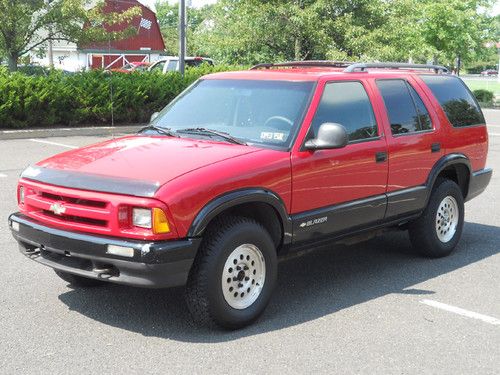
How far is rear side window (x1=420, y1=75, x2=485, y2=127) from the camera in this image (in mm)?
6816

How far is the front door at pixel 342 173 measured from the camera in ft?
16.9

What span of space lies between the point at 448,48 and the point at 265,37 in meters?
16.5

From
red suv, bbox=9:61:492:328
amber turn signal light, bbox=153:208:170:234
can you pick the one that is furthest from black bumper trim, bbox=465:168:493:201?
amber turn signal light, bbox=153:208:170:234

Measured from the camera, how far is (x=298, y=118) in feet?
17.2

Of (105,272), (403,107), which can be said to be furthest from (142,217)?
(403,107)

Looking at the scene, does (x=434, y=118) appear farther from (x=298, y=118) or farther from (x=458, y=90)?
(x=298, y=118)

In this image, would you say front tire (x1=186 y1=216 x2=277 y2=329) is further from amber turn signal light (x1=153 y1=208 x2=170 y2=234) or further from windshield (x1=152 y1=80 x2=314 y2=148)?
windshield (x1=152 y1=80 x2=314 y2=148)

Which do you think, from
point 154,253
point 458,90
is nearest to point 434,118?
point 458,90

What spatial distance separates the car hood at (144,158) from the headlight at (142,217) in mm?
182

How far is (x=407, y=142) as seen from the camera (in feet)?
20.2

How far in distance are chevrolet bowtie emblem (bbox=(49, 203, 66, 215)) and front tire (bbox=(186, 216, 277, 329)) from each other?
927 mm

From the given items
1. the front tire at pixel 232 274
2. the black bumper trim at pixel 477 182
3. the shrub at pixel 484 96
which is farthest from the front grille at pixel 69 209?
the shrub at pixel 484 96

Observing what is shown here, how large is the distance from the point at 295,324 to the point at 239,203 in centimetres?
96

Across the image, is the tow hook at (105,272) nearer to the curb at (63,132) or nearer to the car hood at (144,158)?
the car hood at (144,158)
